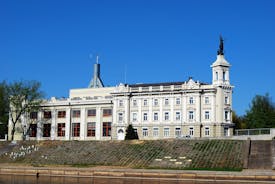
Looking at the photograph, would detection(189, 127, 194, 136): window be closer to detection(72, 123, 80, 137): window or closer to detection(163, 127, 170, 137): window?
detection(163, 127, 170, 137): window

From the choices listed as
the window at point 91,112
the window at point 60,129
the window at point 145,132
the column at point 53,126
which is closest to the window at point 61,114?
the column at point 53,126

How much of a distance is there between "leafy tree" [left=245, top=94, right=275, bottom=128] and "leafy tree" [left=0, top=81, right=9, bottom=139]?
5015 cm

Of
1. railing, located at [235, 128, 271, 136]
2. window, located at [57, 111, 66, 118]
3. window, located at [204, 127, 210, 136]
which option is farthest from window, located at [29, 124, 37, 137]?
railing, located at [235, 128, 271, 136]

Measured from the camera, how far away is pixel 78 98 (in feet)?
345

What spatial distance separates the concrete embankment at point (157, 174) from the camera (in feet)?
148

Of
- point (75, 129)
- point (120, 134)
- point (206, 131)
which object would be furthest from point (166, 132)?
point (75, 129)

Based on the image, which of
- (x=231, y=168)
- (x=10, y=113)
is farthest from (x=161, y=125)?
(x=231, y=168)

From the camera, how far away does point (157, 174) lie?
161 ft

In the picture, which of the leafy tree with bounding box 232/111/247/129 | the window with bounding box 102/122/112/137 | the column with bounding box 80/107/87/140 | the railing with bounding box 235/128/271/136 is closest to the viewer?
the railing with bounding box 235/128/271/136

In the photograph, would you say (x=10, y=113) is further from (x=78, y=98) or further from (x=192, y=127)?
(x=192, y=127)

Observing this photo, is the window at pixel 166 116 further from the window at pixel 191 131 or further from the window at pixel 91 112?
the window at pixel 91 112

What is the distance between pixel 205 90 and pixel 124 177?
147ft

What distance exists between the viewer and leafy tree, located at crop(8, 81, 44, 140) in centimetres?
9944

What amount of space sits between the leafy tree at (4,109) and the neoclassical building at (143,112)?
15.1ft
